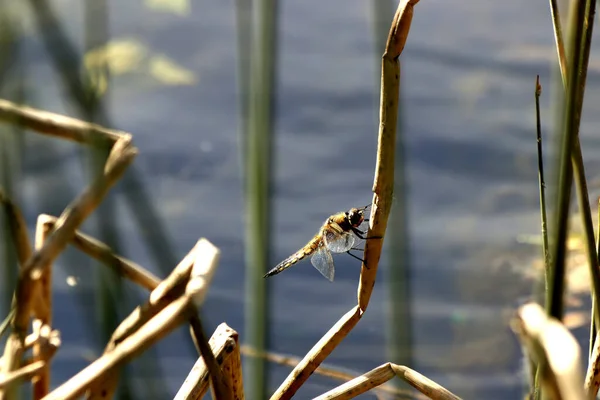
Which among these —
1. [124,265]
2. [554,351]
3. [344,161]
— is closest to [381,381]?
[124,265]

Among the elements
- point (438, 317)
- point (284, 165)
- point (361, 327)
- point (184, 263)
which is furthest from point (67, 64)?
point (284, 165)

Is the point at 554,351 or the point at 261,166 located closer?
the point at 554,351

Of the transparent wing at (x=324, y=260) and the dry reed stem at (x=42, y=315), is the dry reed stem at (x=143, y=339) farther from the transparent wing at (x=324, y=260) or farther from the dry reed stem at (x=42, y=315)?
the transparent wing at (x=324, y=260)

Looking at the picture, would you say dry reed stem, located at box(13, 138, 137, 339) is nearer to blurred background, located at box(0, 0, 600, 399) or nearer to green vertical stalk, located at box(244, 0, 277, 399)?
green vertical stalk, located at box(244, 0, 277, 399)

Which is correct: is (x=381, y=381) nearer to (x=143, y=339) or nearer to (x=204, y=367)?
(x=204, y=367)

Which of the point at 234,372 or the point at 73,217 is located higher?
the point at 73,217

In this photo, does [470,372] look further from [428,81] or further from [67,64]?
[67,64]
